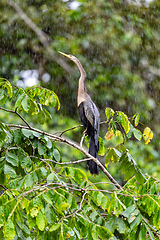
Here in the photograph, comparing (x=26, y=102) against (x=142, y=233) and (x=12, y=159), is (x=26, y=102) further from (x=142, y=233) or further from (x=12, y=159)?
(x=142, y=233)

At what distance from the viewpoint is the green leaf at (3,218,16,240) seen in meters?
1.07

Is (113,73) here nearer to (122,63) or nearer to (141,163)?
(122,63)

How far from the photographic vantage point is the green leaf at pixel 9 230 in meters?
1.07

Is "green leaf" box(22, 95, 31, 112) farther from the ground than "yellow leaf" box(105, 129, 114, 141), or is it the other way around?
"green leaf" box(22, 95, 31, 112)

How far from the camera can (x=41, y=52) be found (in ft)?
15.9

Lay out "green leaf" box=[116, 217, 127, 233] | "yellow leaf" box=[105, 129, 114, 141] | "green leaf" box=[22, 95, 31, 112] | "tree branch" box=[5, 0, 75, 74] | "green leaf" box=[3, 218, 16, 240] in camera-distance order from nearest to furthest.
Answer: "green leaf" box=[3, 218, 16, 240] → "green leaf" box=[116, 217, 127, 233] → "green leaf" box=[22, 95, 31, 112] → "yellow leaf" box=[105, 129, 114, 141] → "tree branch" box=[5, 0, 75, 74]

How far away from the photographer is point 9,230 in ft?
3.54

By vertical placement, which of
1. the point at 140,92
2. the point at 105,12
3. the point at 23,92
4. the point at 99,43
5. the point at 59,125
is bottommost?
the point at 59,125

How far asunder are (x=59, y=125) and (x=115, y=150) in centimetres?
246

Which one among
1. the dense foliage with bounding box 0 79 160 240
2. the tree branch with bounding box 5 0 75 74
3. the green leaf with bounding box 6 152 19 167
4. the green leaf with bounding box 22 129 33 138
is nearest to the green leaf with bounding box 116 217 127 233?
the dense foliage with bounding box 0 79 160 240

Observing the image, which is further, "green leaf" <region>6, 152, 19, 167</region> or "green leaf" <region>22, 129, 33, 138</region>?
"green leaf" <region>22, 129, 33, 138</region>

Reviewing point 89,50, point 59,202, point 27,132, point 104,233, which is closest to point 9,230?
point 59,202

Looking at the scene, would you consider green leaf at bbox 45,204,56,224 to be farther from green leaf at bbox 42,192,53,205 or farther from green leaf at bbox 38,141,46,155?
green leaf at bbox 38,141,46,155

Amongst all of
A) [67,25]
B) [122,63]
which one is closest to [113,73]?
[122,63]
